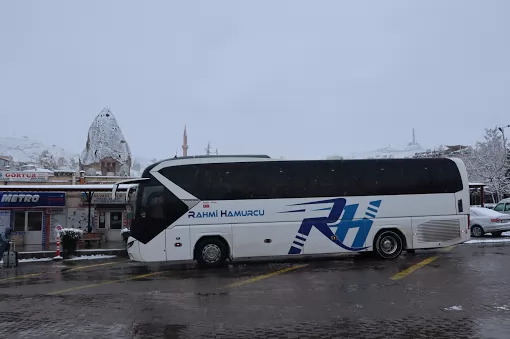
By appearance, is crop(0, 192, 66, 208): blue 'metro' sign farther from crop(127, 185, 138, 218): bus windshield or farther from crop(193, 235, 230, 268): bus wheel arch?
crop(193, 235, 230, 268): bus wheel arch

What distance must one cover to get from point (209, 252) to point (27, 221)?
16035mm

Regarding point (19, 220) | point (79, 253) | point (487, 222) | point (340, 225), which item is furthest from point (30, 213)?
point (487, 222)

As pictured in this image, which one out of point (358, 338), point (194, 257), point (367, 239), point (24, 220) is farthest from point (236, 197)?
point (24, 220)

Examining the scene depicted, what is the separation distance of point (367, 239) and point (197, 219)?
5.98 m

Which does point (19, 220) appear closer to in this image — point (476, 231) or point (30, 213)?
point (30, 213)

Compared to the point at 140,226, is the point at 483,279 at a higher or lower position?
lower

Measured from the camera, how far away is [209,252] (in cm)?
1487

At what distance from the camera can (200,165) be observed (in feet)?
49.2

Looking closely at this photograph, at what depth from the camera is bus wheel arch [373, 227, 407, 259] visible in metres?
15.7

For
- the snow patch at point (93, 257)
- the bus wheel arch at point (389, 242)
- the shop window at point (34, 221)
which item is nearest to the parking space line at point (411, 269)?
the bus wheel arch at point (389, 242)

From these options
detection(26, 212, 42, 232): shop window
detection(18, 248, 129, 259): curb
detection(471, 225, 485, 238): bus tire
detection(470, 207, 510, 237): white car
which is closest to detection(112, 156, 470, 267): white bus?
detection(18, 248, 129, 259): curb

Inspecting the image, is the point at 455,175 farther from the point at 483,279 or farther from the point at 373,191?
the point at 483,279

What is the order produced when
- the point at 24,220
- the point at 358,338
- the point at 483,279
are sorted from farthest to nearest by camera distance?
1. the point at 24,220
2. the point at 483,279
3. the point at 358,338

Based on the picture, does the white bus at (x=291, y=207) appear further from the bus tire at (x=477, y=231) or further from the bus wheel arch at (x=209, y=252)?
the bus tire at (x=477, y=231)
